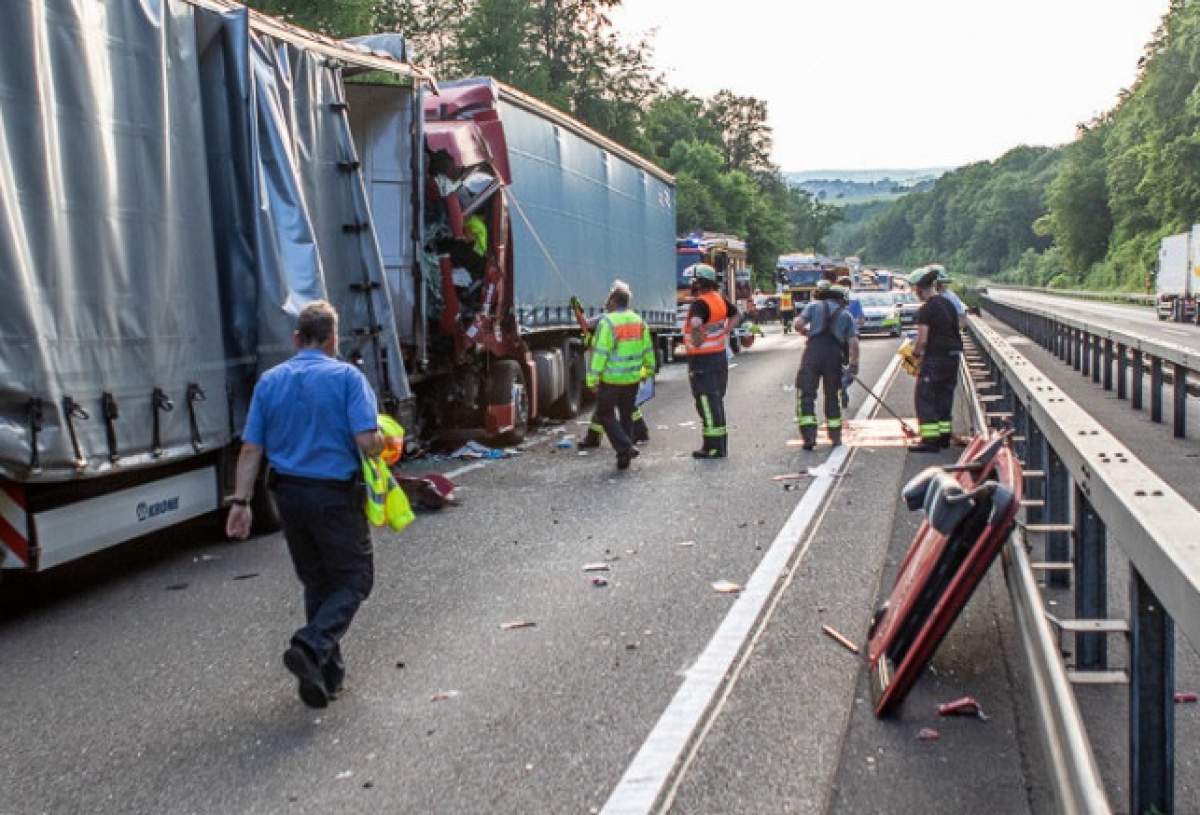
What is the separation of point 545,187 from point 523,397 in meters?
3.11

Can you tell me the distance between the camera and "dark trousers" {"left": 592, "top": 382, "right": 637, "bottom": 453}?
44.3ft

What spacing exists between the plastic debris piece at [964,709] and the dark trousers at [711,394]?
8.38m

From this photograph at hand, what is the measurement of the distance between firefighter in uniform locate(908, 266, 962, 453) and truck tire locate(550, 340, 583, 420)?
5.72 m

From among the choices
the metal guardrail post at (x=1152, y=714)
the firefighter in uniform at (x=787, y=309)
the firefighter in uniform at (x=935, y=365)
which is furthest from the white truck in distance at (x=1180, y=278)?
the metal guardrail post at (x=1152, y=714)

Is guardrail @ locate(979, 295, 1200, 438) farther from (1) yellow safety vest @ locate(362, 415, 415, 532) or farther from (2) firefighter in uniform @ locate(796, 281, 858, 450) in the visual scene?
(1) yellow safety vest @ locate(362, 415, 415, 532)

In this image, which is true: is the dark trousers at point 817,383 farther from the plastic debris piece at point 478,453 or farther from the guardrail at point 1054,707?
the guardrail at point 1054,707

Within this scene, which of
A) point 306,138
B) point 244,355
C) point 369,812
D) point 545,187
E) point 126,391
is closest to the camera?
point 369,812

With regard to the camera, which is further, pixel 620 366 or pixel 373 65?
pixel 620 366

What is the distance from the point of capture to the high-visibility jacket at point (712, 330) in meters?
14.2

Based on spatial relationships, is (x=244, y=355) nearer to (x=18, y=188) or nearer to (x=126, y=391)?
(x=126, y=391)

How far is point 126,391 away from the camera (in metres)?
8.25

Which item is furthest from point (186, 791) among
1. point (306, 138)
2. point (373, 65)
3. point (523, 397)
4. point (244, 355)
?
point (523, 397)

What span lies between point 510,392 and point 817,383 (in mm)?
3277

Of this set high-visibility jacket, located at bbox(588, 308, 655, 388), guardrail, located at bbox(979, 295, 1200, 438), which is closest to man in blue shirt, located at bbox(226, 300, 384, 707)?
high-visibility jacket, located at bbox(588, 308, 655, 388)
